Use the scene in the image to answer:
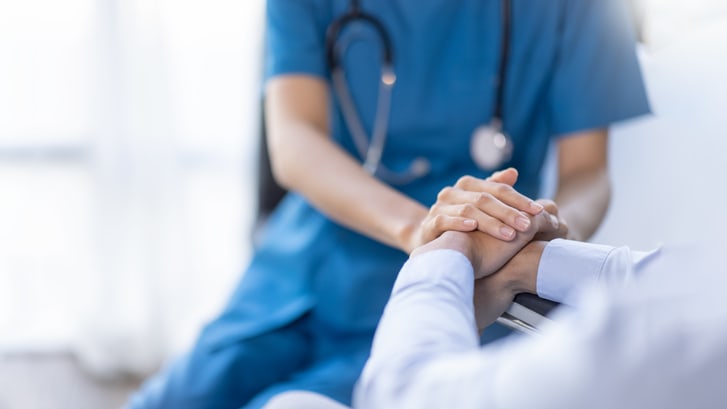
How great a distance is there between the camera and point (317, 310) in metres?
0.92

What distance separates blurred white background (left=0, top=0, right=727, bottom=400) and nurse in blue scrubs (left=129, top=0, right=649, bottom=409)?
45 centimetres

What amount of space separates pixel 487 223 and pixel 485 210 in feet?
0.06

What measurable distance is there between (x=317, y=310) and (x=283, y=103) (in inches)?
10.6

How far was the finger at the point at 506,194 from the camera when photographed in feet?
2.04

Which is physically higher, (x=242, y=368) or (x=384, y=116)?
(x=384, y=116)

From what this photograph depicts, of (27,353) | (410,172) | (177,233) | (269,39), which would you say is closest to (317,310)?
(410,172)

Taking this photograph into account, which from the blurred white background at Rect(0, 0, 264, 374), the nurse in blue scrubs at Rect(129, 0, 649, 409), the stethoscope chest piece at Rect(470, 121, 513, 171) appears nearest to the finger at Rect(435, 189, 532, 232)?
the nurse in blue scrubs at Rect(129, 0, 649, 409)

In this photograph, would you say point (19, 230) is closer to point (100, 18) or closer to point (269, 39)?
point (100, 18)

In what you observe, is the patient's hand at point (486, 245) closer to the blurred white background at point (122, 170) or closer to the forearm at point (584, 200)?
the forearm at point (584, 200)

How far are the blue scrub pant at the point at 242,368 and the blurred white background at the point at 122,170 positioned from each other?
0.61 meters

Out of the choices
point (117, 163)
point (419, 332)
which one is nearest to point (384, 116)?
point (419, 332)

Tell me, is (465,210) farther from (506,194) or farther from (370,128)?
(370,128)

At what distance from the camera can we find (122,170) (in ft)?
5.39

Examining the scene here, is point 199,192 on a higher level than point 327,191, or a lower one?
lower
